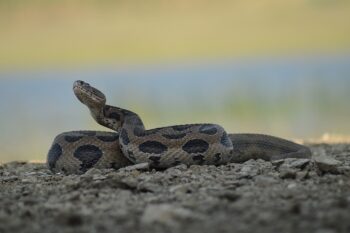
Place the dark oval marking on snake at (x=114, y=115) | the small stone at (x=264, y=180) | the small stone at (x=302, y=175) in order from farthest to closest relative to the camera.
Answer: the dark oval marking on snake at (x=114, y=115) < the small stone at (x=302, y=175) < the small stone at (x=264, y=180)

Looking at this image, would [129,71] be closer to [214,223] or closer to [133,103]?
[133,103]

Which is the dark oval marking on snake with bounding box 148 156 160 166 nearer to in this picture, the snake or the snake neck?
the snake

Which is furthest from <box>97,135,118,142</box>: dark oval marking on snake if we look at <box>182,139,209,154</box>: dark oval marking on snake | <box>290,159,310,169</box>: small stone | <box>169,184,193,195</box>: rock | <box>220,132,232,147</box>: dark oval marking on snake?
<box>169,184,193,195</box>: rock

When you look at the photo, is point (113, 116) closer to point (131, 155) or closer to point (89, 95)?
point (89, 95)

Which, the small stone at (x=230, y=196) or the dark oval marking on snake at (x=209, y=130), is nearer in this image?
the small stone at (x=230, y=196)

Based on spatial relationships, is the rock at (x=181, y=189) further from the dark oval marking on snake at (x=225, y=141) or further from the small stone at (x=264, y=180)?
the dark oval marking on snake at (x=225, y=141)

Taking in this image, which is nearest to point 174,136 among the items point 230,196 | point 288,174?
point 288,174

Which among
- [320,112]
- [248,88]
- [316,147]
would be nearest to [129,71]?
[248,88]

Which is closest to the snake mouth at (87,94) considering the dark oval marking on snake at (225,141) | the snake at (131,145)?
the snake at (131,145)

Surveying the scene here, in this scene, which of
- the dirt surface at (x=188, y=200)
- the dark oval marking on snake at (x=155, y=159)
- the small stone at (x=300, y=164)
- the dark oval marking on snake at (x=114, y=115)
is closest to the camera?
the dirt surface at (x=188, y=200)
